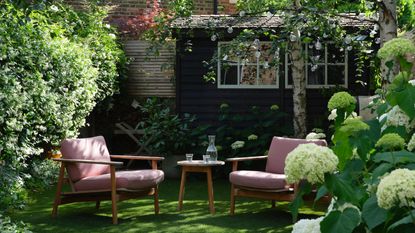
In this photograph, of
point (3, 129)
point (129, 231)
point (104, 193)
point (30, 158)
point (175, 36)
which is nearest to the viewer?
point (129, 231)

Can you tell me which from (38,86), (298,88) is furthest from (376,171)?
(298,88)

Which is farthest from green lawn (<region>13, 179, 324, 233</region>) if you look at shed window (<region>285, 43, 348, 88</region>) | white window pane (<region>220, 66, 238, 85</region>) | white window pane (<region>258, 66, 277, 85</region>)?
shed window (<region>285, 43, 348, 88</region>)

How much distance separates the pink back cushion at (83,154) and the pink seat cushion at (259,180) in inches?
59.4

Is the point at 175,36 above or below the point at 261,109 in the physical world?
above

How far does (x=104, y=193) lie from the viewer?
7066 millimetres

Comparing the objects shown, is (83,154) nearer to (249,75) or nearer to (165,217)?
(165,217)

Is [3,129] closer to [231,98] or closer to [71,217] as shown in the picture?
[71,217]

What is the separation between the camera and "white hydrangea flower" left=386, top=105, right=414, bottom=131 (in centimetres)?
246

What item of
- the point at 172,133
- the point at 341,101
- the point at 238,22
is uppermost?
the point at 238,22

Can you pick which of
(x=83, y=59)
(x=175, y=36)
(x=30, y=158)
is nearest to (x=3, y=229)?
(x=30, y=158)

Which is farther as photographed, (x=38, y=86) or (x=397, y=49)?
(x=38, y=86)

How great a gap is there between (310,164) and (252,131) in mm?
9597

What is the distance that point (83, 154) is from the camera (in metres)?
7.46

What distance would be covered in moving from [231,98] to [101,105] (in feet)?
8.21
